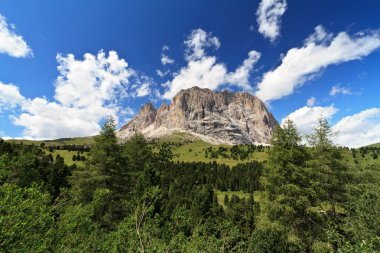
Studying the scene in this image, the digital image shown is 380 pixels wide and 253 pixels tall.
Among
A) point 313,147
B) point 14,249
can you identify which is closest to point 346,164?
point 313,147

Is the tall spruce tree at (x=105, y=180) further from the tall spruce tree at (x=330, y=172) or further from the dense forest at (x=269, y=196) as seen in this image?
the tall spruce tree at (x=330, y=172)

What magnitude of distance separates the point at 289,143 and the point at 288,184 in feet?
16.7

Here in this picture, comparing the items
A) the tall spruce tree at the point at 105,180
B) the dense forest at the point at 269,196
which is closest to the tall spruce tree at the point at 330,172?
the dense forest at the point at 269,196

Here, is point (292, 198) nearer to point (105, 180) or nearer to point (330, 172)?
point (330, 172)

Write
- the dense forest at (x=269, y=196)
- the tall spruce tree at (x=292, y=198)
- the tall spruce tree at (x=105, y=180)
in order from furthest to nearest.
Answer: the tall spruce tree at (x=105, y=180), the tall spruce tree at (x=292, y=198), the dense forest at (x=269, y=196)

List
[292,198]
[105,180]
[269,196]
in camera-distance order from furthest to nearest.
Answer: [105,180]
[269,196]
[292,198]

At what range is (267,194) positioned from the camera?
2508 cm

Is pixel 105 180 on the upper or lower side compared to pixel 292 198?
upper

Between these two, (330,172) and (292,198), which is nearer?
(292,198)

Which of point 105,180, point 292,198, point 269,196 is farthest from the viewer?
point 105,180

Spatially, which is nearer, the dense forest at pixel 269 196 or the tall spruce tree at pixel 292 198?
the dense forest at pixel 269 196

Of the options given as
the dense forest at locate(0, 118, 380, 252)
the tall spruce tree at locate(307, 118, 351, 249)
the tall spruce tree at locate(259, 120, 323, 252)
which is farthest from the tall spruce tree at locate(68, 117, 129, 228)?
the tall spruce tree at locate(307, 118, 351, 249)

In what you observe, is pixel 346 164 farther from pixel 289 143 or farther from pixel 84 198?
pixel 84 198

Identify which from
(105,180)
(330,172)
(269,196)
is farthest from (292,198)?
(105,180)
